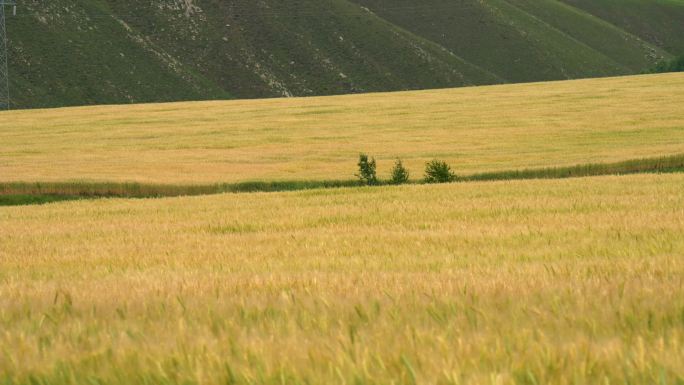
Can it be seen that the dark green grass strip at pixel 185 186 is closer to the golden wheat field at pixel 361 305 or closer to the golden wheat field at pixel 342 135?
the golden wheat field at pixel 342 135

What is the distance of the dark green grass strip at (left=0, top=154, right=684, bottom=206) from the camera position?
3012cm

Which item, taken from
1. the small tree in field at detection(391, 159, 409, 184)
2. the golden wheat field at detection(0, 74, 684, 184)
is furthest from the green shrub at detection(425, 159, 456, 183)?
the golden wheat field at detection(0, 74, 684, 184)

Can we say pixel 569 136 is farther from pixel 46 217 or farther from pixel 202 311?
pixel 202 311

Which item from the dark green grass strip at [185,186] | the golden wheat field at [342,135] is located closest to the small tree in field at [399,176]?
the dark green grass strip at [185,186]

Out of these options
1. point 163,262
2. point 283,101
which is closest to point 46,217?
point 163,262

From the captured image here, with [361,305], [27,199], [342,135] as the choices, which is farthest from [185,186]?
[361,305]

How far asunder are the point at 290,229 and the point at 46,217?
7594 millimetres

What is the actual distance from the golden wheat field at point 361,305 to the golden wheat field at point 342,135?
70.1 ft

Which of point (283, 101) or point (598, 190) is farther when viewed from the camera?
point (283, 101)

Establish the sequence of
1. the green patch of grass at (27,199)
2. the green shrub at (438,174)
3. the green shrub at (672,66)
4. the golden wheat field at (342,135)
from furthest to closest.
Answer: the green shrub at (672,66) → the golden wheat field at (342,135) → the green patch of grass at (27,199) → the green shrub at (438,174)

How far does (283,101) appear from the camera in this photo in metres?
71.6

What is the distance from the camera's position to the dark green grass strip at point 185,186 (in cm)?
3012

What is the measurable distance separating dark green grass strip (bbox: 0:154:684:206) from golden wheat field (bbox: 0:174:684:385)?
1731cm

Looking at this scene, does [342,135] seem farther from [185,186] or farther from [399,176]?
[399,176]
